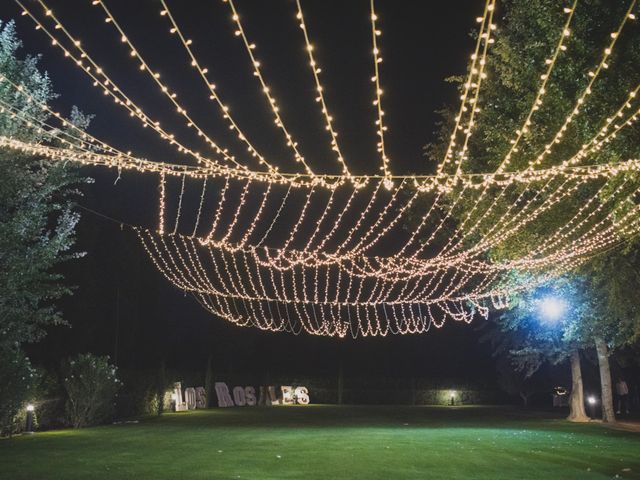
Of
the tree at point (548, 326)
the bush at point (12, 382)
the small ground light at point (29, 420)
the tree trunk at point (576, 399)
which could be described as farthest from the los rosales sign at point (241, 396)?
the tree trunk at point (576, 399)

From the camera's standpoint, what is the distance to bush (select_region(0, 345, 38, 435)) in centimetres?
1274

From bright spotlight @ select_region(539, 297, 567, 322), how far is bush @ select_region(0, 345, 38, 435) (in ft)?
42.7

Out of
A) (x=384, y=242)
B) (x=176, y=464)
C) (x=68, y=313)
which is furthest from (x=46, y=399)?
(x=384, y=242)

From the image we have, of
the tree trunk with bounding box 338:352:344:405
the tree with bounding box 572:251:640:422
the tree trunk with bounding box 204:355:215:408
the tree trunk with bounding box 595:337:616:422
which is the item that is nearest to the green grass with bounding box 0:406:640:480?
the tree with bounding box 572:251:640:422

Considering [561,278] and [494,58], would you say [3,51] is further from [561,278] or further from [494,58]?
[561,278]

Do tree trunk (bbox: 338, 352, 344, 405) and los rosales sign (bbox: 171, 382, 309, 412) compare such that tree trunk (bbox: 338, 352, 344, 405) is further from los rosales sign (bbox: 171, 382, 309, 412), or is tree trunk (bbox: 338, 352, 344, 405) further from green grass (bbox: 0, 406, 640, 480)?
green grass (bbox: 0, 406, 640, 480)

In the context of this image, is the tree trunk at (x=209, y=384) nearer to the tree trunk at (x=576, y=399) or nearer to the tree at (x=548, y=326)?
the tree at (x=548, y=326)

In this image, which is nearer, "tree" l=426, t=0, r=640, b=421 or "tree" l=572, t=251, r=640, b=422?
"tree" l=426, t=0, r=640, b=421

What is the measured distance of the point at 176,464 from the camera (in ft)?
31.0

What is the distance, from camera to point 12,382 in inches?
507

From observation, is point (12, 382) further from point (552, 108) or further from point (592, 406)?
point (592, 406)

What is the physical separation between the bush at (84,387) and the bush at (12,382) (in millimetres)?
2903

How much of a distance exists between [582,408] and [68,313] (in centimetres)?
1708

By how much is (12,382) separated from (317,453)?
6155mm
